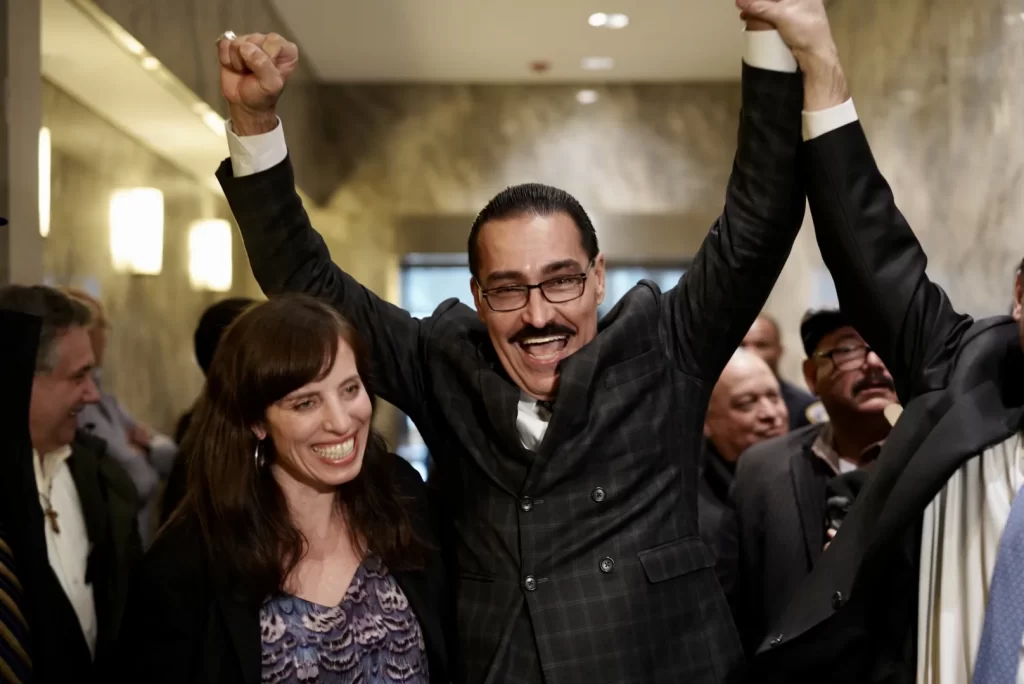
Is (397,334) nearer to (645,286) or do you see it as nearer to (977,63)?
(645,286)

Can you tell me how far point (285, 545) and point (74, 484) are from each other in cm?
107

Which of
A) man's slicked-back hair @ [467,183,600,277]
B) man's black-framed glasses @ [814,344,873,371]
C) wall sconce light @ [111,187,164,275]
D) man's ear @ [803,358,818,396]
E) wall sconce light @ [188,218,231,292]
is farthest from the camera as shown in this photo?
wall sconce light @ [188,218,231,292]

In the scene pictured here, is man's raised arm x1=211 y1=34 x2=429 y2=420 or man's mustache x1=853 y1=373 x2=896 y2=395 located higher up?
man's raised arm x1=211 y1=34 x2=429 y2=420

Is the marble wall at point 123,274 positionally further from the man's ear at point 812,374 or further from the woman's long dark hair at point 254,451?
the man's ear at point 812,374

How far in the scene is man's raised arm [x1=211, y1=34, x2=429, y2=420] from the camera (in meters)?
1.68

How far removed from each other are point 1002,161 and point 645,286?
2.01 metres

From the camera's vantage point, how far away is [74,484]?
248cm

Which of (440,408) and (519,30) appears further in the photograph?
(519,30)

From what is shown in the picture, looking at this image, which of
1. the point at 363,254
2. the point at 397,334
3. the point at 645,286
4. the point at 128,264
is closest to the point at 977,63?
the point at 645,286

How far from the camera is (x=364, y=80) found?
6395 millimetres

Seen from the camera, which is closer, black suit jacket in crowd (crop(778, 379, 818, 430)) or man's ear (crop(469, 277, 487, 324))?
man's ear (crop(469, 277, 487, 324))

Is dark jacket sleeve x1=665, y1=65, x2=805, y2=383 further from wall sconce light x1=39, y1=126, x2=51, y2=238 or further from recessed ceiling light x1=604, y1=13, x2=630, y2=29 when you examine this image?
recessed ceiling light x1=604, y1=13, x2=630, y2=29

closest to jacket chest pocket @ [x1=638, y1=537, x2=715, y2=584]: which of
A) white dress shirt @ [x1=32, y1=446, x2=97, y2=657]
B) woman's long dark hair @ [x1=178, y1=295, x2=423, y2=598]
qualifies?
woman's long dark hair @ [x1=178, y1=295, x2=423, y2=598]

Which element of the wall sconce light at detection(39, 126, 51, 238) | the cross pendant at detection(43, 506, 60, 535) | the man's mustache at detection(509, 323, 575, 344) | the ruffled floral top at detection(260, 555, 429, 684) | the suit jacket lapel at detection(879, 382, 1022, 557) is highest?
the wall sconce light at detection(39, 126, 51, 238)
